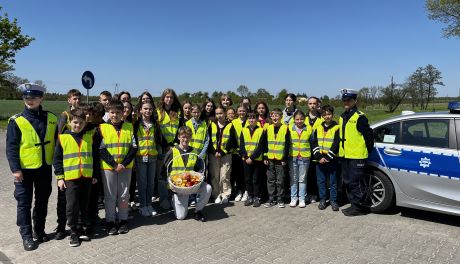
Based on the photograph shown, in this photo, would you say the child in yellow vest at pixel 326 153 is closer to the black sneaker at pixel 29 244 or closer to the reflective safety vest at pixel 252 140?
the reflective safety vest at pixel 252 140

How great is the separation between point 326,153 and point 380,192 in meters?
1.04

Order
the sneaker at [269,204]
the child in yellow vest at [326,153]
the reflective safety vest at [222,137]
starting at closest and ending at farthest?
the child in yellow vest at [326,153], the sneaker at [269,204], the reflective safety vest at [222,137]

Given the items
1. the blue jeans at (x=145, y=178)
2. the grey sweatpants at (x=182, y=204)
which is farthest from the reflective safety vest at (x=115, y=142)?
the grey sweatpants at (x=182, y=204)

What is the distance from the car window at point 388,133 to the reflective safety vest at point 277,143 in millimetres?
1502

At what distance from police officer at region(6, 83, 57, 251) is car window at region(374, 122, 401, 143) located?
15.9 feet

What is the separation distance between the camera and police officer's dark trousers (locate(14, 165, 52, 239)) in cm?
448

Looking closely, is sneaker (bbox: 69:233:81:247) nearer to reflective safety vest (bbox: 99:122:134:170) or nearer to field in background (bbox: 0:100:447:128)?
reflective safety vest (bbox: 99:122:134:170)

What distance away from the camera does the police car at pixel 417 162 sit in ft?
16.3

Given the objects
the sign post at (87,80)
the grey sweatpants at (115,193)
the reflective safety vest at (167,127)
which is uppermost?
the sign post at (87,80)

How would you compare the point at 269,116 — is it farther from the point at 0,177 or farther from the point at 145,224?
the point at 0,177

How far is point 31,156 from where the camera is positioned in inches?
174

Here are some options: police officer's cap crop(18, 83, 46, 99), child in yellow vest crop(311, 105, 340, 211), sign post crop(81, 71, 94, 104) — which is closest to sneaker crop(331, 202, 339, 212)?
child in yellow vest crop(311, 105, 340, 211)

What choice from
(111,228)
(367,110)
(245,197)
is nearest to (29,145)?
(111,228)

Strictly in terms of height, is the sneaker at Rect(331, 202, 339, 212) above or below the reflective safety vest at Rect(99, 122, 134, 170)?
below
